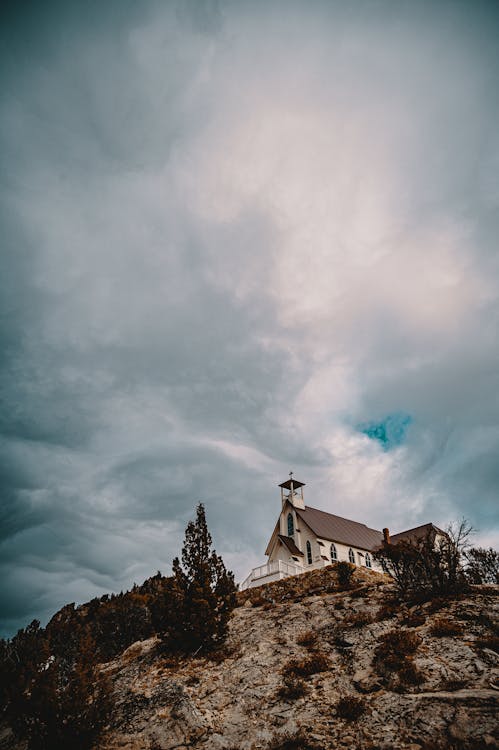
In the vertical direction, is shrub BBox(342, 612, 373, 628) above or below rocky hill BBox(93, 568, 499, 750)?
above

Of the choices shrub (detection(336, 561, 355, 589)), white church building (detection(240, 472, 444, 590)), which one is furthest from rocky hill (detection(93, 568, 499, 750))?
white church building (detection(240, 472, 444, 590))

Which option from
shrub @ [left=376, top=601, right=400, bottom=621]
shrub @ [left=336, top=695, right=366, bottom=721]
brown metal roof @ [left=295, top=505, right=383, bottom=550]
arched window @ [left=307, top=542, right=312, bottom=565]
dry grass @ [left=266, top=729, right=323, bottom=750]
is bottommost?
dry grass @ [left=266, top=729, right=323, bottom=750]

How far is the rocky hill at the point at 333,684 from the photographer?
9.26 meters

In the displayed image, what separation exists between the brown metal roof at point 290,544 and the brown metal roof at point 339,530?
242 cm

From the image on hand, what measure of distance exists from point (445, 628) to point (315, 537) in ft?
87.6

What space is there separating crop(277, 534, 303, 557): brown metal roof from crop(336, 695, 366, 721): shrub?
27857mm

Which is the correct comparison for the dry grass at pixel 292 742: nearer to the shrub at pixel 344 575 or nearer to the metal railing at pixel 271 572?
the shrub at pixel 344 575

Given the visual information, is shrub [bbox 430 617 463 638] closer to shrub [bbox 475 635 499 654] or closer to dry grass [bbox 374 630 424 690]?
dry grass [bbox 374 630 424 690]

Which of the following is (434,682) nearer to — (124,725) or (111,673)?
(124,725)

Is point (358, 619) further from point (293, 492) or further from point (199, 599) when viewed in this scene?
point (293, 492)

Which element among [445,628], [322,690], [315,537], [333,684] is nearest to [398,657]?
[445,628]

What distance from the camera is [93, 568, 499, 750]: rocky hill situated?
9258mm

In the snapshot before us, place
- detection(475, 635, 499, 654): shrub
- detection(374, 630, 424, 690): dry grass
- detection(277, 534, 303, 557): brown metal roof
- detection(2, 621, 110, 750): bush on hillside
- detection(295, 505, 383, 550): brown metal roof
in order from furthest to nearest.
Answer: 1. detection(295, 505, 383, 550): brown metal roof
2. detection(277, 534, 303, 557): brown metal roof
3. detection(2, 621, 110, 750): bush on hillside
4. detection(475, 635, 499, 654): shrub
5. detection(374, 630, 424, 690): dry grass

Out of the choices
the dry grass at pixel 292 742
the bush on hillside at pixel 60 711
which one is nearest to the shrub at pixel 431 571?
the dry grass at pixel 292 742
